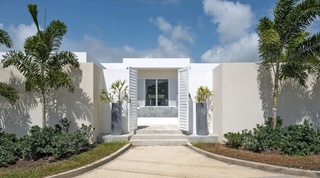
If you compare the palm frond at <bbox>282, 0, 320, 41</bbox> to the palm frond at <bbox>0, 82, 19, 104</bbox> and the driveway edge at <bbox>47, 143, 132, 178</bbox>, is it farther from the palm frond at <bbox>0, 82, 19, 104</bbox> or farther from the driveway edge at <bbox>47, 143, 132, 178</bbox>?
the palm frond at <bbox>0, 82, 19, 104</bbox>

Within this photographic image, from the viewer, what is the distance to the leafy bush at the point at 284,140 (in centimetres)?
712

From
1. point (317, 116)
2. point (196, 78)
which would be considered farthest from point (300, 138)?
point (196, 78)

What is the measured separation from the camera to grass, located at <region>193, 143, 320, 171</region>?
19.6ft

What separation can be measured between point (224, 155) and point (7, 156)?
573cm

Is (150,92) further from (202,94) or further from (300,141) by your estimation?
(300,141)

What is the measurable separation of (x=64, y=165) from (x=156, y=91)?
11.9 meters

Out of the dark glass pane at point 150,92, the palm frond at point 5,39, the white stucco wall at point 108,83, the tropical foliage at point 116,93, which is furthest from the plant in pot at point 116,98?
the dark glass pane at point 150,92

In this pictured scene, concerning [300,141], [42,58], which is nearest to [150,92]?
[42,58]

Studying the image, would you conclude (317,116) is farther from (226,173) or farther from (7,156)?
(7,156)

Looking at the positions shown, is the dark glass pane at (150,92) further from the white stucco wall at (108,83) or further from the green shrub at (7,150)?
the green shrub at (7,150)

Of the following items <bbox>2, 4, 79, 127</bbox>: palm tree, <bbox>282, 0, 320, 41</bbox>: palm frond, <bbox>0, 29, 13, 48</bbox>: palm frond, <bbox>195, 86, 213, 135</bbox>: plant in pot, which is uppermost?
<bbox>282, 0, 320, 41</bbox>: palm frond

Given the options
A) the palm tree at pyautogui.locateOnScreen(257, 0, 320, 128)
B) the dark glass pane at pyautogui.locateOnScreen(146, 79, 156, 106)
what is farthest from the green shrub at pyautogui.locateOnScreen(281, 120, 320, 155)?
the dark glass pane at pyautogui.locateOnScreen(146, 79, 156, 106)

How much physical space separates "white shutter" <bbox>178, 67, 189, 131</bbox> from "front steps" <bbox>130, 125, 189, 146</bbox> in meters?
0.41

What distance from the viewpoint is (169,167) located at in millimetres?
6387
